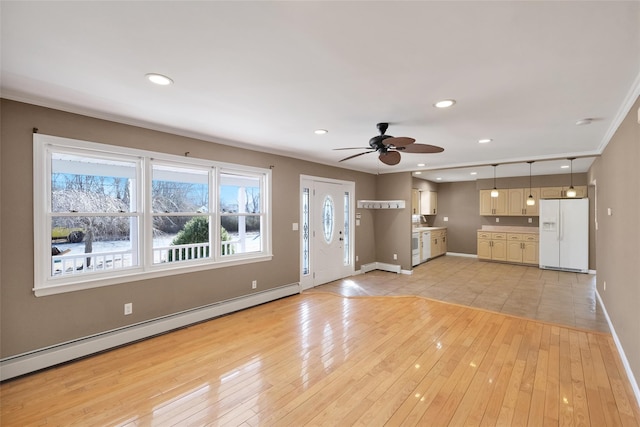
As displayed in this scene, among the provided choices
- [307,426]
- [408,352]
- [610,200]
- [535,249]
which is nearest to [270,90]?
[307,426]

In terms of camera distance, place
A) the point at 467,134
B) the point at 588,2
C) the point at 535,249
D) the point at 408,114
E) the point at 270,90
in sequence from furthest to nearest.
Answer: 1. the point at 535,249
2. the point at 467,134
3. the point at 408,114
4. the point at 270,90
5. the point at 588,2

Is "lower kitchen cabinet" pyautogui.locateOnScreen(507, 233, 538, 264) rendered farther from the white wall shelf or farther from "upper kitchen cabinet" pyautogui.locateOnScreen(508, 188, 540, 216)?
the white wall shelf

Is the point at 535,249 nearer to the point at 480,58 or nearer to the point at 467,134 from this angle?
the point at 467,134

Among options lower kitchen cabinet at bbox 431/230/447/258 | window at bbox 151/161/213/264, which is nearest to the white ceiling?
window at bbox 151/161/213/264

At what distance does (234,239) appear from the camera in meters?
4.48

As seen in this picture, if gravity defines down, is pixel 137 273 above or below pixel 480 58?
below

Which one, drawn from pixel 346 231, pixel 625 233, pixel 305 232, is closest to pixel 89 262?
pixel 305 232

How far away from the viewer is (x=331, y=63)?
1.99m

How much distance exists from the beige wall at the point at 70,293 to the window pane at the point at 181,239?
27 centimetres

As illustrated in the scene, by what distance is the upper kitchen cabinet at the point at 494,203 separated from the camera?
830 centimetres

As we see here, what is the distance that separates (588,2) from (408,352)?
3005mm

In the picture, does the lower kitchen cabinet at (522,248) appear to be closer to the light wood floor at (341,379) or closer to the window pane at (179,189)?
the light wood floor at (341,379)

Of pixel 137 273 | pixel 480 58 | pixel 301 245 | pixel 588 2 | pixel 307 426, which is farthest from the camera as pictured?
pixel 301 245

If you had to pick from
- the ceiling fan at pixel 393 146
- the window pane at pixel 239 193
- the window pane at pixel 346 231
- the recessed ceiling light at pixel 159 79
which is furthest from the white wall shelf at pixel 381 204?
the recessed ceiling light at pixel 159 79
